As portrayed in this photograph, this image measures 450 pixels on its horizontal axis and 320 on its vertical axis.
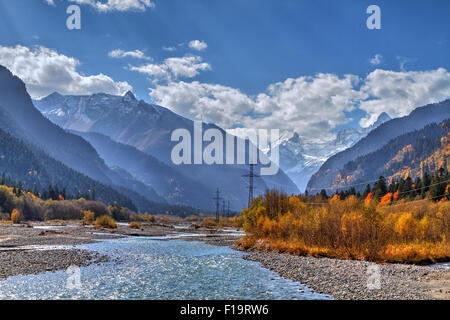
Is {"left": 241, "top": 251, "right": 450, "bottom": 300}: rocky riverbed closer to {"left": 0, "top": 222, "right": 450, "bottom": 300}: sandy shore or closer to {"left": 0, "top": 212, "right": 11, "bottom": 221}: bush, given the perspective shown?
{"left": 0, "top": 222, "right": 450, "bottom": 300}: sandy shore

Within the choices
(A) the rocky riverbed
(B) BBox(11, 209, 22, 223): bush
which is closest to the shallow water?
(A) the rocky riverbed

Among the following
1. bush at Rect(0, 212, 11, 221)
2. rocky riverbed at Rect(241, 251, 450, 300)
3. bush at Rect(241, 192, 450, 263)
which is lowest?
bush at Rect(0, 212, 11, 221)

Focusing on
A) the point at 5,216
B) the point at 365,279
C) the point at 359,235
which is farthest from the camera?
the point at 5,216

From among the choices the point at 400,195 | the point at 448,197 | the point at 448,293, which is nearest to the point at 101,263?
the point at 448,293

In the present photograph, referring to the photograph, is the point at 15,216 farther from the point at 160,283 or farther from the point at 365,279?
the point at 365,279

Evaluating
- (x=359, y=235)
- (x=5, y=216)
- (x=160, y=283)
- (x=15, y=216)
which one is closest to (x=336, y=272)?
(x=359, y=235)

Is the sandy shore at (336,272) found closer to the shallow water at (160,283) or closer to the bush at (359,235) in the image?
the shallow water at (160,283)

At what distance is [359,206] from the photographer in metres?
37.3

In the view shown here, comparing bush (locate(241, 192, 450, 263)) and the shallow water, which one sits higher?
bush (locate(241, 192, 450, 263))

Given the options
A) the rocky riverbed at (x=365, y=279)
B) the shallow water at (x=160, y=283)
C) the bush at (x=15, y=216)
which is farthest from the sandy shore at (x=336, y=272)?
the bush at (x=15, y=216)

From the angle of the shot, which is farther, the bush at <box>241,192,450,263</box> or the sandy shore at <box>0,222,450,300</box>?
the bush at <box>241,192,450,263</box>
